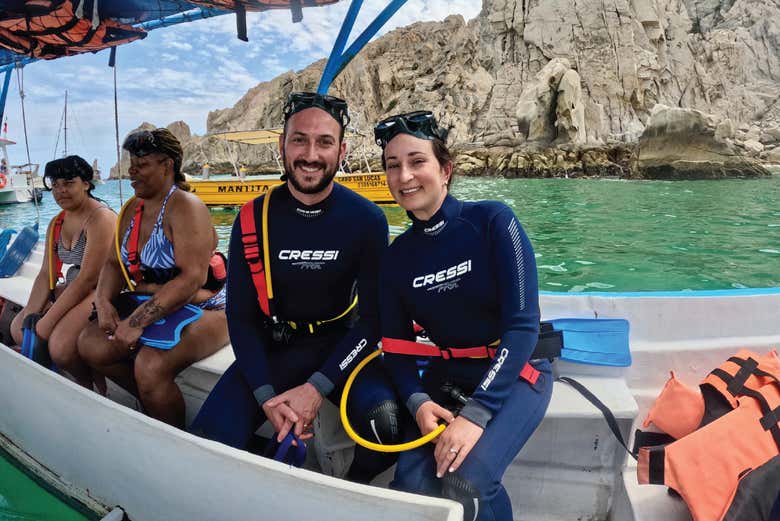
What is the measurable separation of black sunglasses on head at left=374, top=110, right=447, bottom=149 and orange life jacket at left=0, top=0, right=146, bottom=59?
2.43 m

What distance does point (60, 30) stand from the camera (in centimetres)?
351

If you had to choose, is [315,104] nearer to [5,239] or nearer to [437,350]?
[437,350]

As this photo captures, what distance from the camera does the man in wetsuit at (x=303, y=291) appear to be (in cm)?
182

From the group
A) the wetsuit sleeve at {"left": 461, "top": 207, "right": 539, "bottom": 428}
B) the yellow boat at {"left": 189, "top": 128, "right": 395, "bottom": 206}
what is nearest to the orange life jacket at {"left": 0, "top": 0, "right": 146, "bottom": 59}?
the wetsuit sleeve at {"left": 461, "top": 207, "right": 539, "bottom": 428}

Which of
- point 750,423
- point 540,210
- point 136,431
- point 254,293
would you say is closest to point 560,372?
point 750,423

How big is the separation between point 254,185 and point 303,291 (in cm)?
1493

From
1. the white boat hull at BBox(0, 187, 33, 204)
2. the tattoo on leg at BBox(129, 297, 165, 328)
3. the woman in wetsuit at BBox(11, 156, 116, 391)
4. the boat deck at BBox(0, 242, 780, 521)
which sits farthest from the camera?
the white boat hull at BBox(0, 187, 33, 204)

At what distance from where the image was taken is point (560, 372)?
2.04m

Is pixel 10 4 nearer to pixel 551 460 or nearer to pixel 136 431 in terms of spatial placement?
pixel 136 431

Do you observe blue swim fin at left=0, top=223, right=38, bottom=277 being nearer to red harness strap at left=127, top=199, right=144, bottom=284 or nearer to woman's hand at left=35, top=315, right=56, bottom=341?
woman's hand at left=35, top=315, right=56, bottom=341

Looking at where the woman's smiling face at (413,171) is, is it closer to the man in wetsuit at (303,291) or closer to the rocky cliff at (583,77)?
the man in wetsuit at (303,291)

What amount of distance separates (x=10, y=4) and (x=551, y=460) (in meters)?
4.03

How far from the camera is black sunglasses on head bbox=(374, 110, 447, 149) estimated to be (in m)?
1.61

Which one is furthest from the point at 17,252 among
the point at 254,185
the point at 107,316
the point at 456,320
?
the point at 254,185
